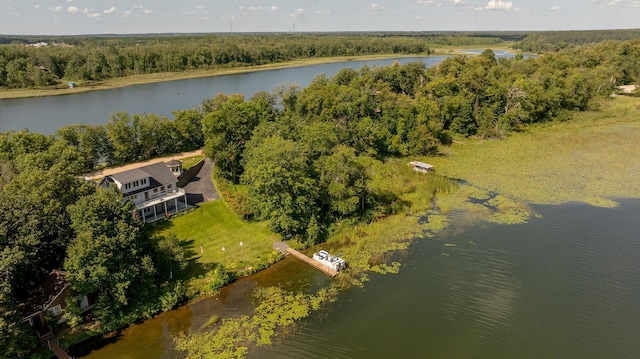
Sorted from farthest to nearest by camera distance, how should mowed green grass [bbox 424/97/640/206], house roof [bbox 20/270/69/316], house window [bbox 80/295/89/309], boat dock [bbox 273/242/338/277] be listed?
mowed green grass [bbox 424/97/640/206]
boat dock [bbox 273/242/338/277]
house window [bbox 80/295/89/309]
house roof [bbox 20/270/69/316]

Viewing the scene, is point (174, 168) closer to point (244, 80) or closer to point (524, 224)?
point (524, 224)

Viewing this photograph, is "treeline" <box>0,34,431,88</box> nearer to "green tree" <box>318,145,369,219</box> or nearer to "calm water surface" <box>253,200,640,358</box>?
"green tree" <box>318,145,369,219</box>

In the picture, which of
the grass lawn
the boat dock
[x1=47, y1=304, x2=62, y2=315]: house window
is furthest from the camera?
the grass lawn

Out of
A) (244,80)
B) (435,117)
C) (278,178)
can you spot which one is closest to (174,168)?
(278,178)

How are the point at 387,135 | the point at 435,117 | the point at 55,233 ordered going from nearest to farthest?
1. the point at 55,233
2. the point at 387,135
3. the point at 435,117

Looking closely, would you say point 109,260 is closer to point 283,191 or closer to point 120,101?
point 283,191

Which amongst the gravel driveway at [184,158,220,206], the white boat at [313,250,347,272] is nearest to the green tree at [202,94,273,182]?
the gravel driveway at [184,158,220,206]

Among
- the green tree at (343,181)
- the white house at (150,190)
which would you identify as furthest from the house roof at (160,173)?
the green tree at (343,181)
